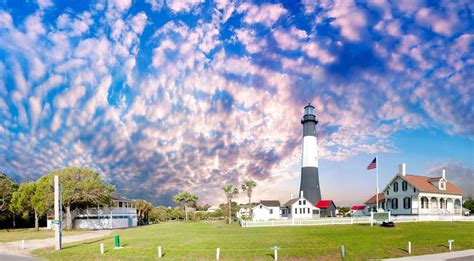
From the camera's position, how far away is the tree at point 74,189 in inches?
2365

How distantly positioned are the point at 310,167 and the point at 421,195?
74.3ft

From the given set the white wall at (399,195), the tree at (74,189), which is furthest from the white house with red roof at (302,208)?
the tree at (74,189)

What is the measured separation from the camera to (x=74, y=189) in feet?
200

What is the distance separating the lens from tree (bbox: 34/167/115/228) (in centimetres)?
6006

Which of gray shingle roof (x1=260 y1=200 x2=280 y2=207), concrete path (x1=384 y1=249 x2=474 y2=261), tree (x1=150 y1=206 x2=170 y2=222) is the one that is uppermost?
concrete path (x1=384 y1=249 x2=474 y2=261)

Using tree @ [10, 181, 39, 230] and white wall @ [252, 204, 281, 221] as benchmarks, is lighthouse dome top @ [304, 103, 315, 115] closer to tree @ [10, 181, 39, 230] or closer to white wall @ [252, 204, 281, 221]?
white wall @ [252, 204, 281, 221]

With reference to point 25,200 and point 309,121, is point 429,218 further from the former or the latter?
point 25,200

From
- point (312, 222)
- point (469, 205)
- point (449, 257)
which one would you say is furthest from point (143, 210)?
point (449, 257)

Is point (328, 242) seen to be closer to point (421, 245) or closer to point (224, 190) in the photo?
point (421, 245)

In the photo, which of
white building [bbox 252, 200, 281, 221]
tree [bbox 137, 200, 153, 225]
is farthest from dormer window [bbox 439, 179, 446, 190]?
tree [bbox 137, 200, 153, 225]

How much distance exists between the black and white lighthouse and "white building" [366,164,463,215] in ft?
49.5

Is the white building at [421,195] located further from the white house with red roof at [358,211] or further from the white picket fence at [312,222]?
the white house with red roof at [358,211]

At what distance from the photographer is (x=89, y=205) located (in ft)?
Result: 216

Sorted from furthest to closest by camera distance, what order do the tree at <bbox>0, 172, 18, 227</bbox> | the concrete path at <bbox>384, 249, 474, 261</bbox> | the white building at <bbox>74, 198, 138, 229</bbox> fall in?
→ the white building at <bbox>74, 198, 138, 229</bbox>
the tree at <bbox>0, 172, 18, 227</bbox>
the concrete path at <bbox>384, 249, 474, 261</bbox>
